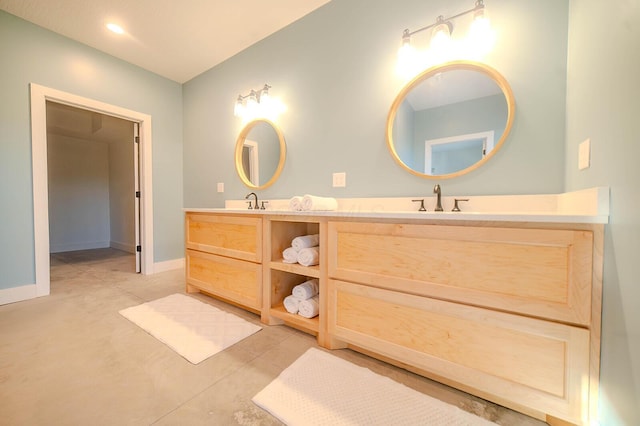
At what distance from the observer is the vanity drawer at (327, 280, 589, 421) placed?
82 cm

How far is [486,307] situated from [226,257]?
1.66m

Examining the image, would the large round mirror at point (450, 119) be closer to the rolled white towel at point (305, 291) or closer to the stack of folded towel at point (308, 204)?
the stack of folded towel at point (308, 204)

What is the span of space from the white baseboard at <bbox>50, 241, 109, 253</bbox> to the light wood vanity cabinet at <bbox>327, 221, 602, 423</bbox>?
5.68m

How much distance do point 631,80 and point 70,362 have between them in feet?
8.36

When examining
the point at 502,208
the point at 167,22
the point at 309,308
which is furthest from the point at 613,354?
the point at 167,22

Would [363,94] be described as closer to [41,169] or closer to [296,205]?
[296,205]

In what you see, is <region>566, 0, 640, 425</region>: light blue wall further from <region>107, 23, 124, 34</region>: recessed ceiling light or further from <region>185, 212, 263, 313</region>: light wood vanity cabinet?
<region>107, 23, 124, 34</region>: recessed ceiling light

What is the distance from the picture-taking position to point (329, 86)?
1.89 metres

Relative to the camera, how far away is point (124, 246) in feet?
14.8

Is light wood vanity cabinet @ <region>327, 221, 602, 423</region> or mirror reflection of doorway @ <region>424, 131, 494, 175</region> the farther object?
mirror reflection of doorway @ <region>424, 131, 494, 175</region>

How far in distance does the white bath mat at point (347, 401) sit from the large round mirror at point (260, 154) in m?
1.61

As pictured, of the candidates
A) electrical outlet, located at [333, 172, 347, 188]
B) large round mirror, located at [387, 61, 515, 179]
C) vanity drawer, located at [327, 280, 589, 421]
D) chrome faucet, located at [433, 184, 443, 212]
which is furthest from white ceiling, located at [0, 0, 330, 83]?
vanity drawer, located at [327, 280, 589, 421]

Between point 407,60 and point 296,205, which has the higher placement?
point 407,60

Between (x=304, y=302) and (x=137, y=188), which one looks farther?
(x=137, y=188)
